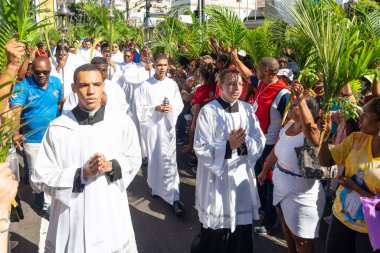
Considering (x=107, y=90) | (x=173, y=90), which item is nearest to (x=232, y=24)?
(x=173, y=90)

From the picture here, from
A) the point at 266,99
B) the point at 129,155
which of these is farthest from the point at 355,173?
the point at 266,99

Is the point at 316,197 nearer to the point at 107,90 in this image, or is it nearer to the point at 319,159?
the point at 319,159

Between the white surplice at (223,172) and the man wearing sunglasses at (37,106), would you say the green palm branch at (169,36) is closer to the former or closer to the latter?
the man wearing sunglasses at (37,106)

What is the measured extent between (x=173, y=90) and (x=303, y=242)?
3.29m

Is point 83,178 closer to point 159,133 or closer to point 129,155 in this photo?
point 129,155

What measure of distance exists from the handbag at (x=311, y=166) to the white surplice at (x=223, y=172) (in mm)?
627

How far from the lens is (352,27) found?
11.4ft

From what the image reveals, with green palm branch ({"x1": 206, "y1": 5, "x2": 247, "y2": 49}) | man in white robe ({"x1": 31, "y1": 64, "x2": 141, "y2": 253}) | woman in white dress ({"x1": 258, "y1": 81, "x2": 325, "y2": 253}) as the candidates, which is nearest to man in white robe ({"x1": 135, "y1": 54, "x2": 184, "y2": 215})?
green palm branch ({"x1": 206, "y1": 5, "x2": 247, "y2": 49})

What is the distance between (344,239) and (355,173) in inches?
21.0

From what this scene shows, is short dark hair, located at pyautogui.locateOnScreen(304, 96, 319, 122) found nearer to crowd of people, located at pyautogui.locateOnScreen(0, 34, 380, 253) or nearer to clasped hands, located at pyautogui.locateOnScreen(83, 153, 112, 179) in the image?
crowd of people, located at pyautogui.locateOnScreen(0, 34, 380, 253)

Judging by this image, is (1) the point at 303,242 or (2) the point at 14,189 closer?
(2) the point at 14,189

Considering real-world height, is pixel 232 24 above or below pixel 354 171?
above

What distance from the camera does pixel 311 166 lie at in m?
3.28

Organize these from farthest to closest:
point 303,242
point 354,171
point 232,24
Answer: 1. point 232,24
2. point 303,242
3. point 354,171
